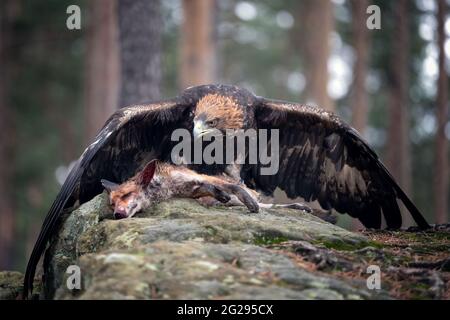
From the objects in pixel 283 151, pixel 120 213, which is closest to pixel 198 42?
pixel 283 151

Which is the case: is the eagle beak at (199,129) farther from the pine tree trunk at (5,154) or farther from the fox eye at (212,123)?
the pine tree trunk at (5,154)

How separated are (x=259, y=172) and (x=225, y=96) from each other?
96 centimetres

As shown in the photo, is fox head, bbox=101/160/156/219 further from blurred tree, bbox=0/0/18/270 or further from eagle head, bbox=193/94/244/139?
blurred tree, bbox=0/0/18/270

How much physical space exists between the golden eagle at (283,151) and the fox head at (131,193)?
68 centimetres

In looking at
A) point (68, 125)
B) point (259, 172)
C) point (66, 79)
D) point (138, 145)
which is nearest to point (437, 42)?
point (259, 172)

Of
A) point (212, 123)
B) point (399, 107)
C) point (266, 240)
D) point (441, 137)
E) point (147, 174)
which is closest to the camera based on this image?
point (266, 240)

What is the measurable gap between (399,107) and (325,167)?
10917 millimetres

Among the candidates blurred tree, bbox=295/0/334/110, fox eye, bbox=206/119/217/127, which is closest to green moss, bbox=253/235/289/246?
fox eye, bbox=206/119/217/127

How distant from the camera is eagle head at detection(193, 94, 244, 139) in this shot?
7516 millimetres

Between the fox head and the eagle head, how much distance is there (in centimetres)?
110

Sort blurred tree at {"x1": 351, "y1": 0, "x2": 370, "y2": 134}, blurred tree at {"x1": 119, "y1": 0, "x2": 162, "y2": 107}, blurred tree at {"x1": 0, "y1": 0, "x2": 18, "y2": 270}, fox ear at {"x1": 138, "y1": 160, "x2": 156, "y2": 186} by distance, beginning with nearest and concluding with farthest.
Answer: fox ear at {"x1": 138, "y1": 160, "x2": 156, "y2": 186} < blurred tree at {"x1": 119, "y1": 0, "x2": 162, "y2": 107} < blurred tree at {"x1": 351, "y1": 0, "x2": 370, "y2": 134} < blurred tree at {"x1": 0, "y1": 0, "x2": 18, "y2": 270}

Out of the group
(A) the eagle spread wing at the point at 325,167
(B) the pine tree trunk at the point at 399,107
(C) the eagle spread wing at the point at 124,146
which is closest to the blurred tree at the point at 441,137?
(B) the pine tree trunk at the point at 399,107

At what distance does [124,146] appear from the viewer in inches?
290

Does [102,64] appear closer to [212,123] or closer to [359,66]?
[359,66]
